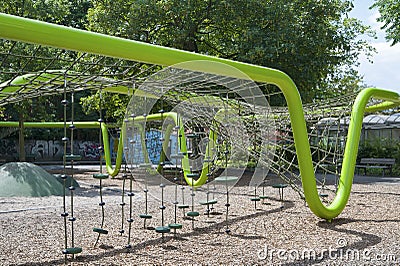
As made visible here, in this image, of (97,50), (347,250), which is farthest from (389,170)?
(97,50)

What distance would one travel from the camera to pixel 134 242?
253 inches

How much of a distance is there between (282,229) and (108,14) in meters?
11.4

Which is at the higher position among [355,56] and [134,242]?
[355,56]

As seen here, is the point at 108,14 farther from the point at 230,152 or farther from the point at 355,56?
the point at 355,56

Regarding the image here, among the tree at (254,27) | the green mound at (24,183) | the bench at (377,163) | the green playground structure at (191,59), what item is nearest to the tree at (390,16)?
the tree at (254,27)

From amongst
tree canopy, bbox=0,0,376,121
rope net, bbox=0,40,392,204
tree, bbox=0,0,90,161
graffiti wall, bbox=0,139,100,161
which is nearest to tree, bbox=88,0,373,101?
tree canopy, bbox=0,0,376,121

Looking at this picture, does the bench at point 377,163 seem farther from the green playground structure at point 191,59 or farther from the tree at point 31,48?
the tree at point 31,48

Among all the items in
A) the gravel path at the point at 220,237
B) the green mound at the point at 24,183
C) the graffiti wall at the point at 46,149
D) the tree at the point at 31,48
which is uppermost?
the tree at the point at 31,48

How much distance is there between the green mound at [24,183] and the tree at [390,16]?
37.4 ft

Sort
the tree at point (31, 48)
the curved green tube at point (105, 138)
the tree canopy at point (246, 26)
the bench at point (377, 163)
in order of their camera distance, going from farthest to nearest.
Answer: the bench at point (377, 163), the curved green tube at point (105, 138), the tree canopy at point (246, 26), the tree at point (31, 48)

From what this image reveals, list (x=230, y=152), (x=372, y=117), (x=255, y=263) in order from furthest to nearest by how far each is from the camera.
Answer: (x=372, y=117)
(x=230, y=152)
(x=255, y=263)

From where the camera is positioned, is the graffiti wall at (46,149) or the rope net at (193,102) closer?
the rope net at (193,102)

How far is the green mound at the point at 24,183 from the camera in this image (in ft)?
36.7

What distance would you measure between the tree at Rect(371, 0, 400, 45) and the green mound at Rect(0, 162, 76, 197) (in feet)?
37.4
